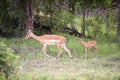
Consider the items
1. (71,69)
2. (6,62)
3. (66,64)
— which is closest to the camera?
(6,62)

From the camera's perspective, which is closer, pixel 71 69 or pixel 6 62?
pixel 6 62

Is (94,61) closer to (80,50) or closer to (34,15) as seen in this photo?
(80,50)

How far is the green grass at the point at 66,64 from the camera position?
11.6 metres

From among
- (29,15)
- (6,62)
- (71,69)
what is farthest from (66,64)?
(29,15)

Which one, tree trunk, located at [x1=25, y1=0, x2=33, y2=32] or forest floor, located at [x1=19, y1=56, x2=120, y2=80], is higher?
tree trunk, located at [x1=25, y1=0, x2=33, y2=32]

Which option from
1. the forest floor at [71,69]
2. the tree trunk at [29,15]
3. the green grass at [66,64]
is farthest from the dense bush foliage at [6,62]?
the tree trunk at [29,15]

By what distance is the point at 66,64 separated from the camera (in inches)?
539

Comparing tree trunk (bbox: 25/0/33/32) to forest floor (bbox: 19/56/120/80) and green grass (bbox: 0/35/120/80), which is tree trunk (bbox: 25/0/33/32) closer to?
green grass (bbox: 0/35/120/80)

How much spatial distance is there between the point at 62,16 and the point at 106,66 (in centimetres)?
753

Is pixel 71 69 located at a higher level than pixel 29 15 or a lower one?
lower

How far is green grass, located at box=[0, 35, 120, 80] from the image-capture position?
11.6 m

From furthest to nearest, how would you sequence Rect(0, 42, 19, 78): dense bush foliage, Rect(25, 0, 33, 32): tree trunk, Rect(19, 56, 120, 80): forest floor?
Rect(25, 0, 33, 32): tree trunk
Rect(19, 56, 120, 80): forest floor
Rect(0, 42, 19, 78): dense bush foliage

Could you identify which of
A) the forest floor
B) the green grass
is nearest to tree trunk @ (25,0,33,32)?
the green grass

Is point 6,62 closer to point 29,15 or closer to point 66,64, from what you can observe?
point 66,64
